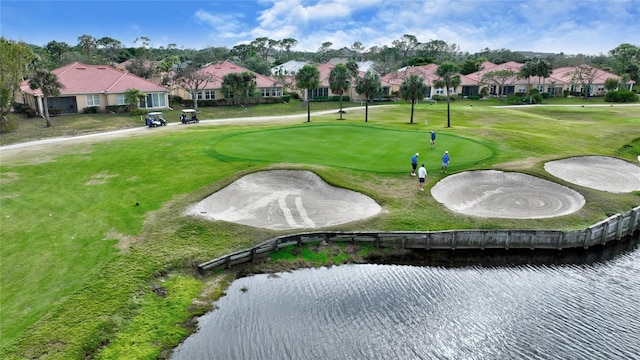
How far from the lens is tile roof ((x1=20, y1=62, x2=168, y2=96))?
210 feet

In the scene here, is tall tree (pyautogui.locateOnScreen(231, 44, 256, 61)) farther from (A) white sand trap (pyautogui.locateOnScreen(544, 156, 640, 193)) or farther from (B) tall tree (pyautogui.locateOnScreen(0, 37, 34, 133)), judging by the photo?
(A) white sand trap (pyautogui.locateOnScreen(544, 156, 640, 193))

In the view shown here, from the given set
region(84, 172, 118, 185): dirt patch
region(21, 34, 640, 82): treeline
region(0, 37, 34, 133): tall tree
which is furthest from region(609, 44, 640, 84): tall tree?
region(0, 37, 34, 133): tall tree

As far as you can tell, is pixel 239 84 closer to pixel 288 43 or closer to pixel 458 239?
pixel 458 239

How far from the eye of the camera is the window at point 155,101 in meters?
68.3

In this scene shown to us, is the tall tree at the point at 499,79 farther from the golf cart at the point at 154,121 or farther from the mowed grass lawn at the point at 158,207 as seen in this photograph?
the golf cart at the point at 154,121

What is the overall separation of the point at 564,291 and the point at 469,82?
281ft

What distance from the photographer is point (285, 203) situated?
2662 cm

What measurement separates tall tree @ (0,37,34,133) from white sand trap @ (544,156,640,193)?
55.6 metres

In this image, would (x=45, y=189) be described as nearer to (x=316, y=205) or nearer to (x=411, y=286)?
(x=316, y=205)

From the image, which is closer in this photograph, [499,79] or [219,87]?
[219,87]

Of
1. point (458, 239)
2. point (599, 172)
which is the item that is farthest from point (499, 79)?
point (458, 239)

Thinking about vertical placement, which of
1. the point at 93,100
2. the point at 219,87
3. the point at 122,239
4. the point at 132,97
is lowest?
the point at 122,239

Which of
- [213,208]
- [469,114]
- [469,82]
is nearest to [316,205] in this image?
[213,208]

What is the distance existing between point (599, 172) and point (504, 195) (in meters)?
11.1
